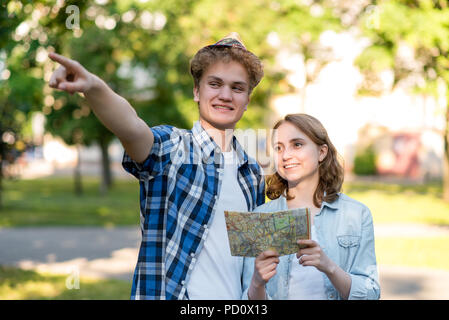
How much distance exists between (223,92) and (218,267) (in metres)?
0.75

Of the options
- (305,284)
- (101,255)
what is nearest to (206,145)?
(305,284)

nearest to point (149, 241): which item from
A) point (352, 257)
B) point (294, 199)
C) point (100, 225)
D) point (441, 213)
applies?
point (294, 199)

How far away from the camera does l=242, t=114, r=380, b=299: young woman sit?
2.21 meters

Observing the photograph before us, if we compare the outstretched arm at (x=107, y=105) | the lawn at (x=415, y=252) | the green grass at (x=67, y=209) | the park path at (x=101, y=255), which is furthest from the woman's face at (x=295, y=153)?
the green grass at (x=67, y=209)

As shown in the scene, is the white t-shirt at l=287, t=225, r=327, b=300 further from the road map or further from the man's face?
the man's face

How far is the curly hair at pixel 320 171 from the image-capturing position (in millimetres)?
2383

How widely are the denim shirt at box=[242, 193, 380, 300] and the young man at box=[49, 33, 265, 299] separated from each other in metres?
0.17

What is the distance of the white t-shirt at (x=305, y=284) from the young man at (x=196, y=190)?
23 cm

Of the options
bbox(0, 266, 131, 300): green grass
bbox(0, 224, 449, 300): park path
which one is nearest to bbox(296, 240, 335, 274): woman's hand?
bbox(0, 266, 131, 300): green grass

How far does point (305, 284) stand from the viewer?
7.54 feet

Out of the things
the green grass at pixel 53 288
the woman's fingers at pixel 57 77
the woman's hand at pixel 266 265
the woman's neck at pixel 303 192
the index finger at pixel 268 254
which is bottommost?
the green grass at pixel 53 288

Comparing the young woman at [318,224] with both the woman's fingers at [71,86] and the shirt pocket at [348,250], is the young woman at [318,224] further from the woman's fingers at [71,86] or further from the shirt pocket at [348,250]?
the woman's fingers at [71,86]

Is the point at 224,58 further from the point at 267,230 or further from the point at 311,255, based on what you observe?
the point at 311,255

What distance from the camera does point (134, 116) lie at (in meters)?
1.94
